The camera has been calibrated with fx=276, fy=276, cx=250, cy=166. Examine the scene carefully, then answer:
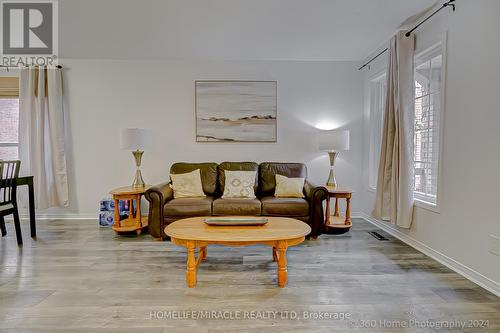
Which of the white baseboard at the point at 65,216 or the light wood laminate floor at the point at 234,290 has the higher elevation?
the white baseboard at the point at 65,216

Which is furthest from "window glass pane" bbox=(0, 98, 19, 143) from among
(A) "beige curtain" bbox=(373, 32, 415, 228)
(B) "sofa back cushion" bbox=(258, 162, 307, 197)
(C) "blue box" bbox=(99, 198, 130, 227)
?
(A) "beige curtain" bbox=(373, 32, 415, 228)

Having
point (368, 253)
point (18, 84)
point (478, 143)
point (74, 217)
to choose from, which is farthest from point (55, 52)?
point (478, 143)

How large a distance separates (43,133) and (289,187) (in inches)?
150

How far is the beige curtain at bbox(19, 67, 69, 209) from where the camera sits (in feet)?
13.7

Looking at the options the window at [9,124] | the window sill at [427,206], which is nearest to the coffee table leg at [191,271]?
the window sill at [427,206]

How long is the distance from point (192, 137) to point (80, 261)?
2299 mm

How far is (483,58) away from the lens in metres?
2.23

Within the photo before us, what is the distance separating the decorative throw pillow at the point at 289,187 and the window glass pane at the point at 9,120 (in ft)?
14.0

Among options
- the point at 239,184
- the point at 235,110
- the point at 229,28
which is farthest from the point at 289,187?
the point at 229,28

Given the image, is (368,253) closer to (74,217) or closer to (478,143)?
(478,143)

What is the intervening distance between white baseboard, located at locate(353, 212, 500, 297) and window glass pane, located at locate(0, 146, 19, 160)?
18.9 ft

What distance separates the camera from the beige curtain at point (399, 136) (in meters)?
3.07

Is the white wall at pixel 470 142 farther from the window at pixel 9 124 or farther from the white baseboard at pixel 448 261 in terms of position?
the window at pixel 9 124

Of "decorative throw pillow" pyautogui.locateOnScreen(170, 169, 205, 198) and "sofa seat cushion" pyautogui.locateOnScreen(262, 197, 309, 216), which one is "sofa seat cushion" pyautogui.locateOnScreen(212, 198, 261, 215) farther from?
"decorative throw pillow" pyautogui.locateOnScreen(170, 169, 205, 198)
